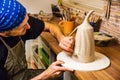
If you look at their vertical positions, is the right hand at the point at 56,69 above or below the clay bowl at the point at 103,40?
below

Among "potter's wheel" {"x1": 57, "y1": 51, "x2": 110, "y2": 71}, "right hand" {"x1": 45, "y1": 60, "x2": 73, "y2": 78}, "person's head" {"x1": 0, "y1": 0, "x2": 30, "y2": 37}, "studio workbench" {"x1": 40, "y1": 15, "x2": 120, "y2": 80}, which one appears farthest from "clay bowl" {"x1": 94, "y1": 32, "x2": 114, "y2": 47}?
"person's head" {"x1": 0, "y1": 0, "x2": 30, "y2": 37}

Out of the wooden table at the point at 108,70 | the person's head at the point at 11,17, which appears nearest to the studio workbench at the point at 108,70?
the wooden table at the point at 108,70

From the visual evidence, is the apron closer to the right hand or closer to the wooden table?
the wooden table

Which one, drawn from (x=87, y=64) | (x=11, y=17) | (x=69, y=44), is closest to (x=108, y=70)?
(x=87, y=64)

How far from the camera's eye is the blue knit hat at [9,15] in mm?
1169

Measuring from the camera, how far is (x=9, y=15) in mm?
1179

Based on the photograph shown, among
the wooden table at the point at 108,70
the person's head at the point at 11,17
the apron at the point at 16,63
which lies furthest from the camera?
the apron at the point at 16,63

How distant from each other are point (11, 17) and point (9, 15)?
0.02 meters

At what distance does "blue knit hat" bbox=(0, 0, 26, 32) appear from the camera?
117cm

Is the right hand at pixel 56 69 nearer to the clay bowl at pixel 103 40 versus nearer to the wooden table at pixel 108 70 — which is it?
the wooden table at pixel 108 70

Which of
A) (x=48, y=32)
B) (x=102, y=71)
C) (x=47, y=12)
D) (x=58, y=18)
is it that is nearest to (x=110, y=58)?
Answer: (x=102, y=71)

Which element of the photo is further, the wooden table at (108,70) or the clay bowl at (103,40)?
the clay bowl at (103,40)

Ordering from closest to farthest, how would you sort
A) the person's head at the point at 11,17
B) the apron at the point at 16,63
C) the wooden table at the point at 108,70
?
1. the wooden table at the point at 108,70
2. the person's head at the point at 11,17
3. the apron at the point at 16,63

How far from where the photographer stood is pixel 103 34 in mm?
1648
